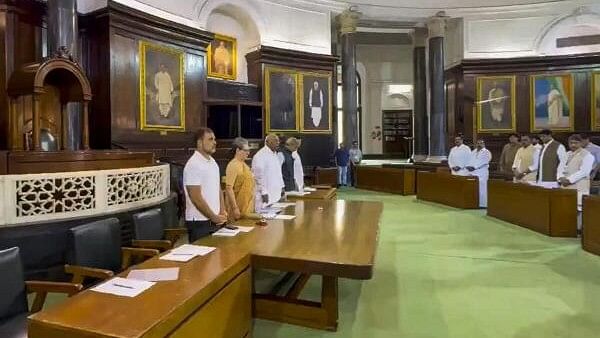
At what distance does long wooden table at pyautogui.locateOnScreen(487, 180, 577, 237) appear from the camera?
6.76 meters

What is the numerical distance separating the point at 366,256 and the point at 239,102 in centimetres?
894

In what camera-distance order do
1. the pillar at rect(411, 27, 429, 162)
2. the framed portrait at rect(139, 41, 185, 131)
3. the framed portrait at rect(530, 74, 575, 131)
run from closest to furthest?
the framed portrait at rect(139, 41, 185, 131) < the framed portrait at rect(530, 74, 575, 131) < the pillar at rect(411, 27, 429, 162)

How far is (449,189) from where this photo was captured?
1022 cm

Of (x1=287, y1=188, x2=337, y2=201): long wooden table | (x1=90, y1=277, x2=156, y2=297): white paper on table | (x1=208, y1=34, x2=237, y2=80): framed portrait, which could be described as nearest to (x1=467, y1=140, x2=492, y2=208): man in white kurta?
(x1=287, y1=188, x2=337, y2=201): long wooden table

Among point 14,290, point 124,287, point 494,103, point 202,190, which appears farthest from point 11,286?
point 494,103

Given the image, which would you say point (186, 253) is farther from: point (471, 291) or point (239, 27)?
point (239, 27)

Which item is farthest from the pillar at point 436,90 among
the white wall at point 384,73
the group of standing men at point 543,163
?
the white wall at point 384,73

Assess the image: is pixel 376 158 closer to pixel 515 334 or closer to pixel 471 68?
pixel 471 68

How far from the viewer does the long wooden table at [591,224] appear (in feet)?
19.0

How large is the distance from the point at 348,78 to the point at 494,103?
4.47m

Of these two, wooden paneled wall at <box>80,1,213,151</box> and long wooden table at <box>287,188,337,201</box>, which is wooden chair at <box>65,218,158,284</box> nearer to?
long wooden table at <box>287,188,337,201</box>

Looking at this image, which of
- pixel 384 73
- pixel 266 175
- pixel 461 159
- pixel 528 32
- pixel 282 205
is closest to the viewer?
pixel 282 205

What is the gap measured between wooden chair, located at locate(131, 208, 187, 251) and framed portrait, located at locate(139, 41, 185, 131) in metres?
5.24

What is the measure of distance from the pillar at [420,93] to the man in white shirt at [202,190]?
515 inches
